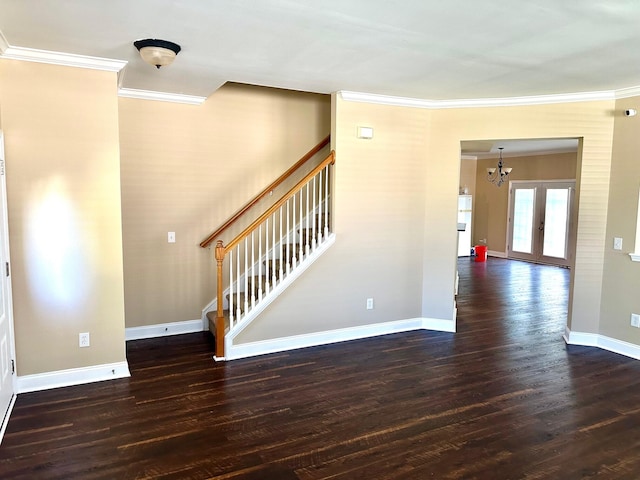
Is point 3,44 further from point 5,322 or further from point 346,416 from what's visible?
point 346,416

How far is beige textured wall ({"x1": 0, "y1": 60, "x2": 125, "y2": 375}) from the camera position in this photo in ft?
10.5

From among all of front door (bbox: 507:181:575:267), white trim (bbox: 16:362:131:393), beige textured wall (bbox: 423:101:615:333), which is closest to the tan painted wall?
beige textured wall (bbox: 423:101:615:333)

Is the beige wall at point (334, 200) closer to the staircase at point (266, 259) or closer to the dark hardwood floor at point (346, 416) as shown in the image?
the staircase at point (266, 259)

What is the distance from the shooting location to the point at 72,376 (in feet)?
11.5

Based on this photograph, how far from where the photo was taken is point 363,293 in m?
4.82

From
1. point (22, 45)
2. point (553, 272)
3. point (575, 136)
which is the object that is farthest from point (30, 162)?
point (553, 272)

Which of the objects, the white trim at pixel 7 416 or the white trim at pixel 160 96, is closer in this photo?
the white trim at pixel 7 416

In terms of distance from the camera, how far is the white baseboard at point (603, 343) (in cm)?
432

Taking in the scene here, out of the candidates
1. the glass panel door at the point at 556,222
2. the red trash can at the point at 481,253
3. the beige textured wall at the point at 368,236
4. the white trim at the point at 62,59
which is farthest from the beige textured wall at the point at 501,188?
the white trim at the point at 62,59

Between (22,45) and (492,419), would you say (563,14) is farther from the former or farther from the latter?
(22,45)

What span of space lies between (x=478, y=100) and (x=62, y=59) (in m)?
3.89

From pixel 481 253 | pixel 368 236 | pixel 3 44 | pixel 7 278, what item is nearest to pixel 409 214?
pixel 368 236

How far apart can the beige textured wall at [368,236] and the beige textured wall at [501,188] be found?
21.2 ft

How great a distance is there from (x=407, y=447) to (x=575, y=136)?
3653mm
